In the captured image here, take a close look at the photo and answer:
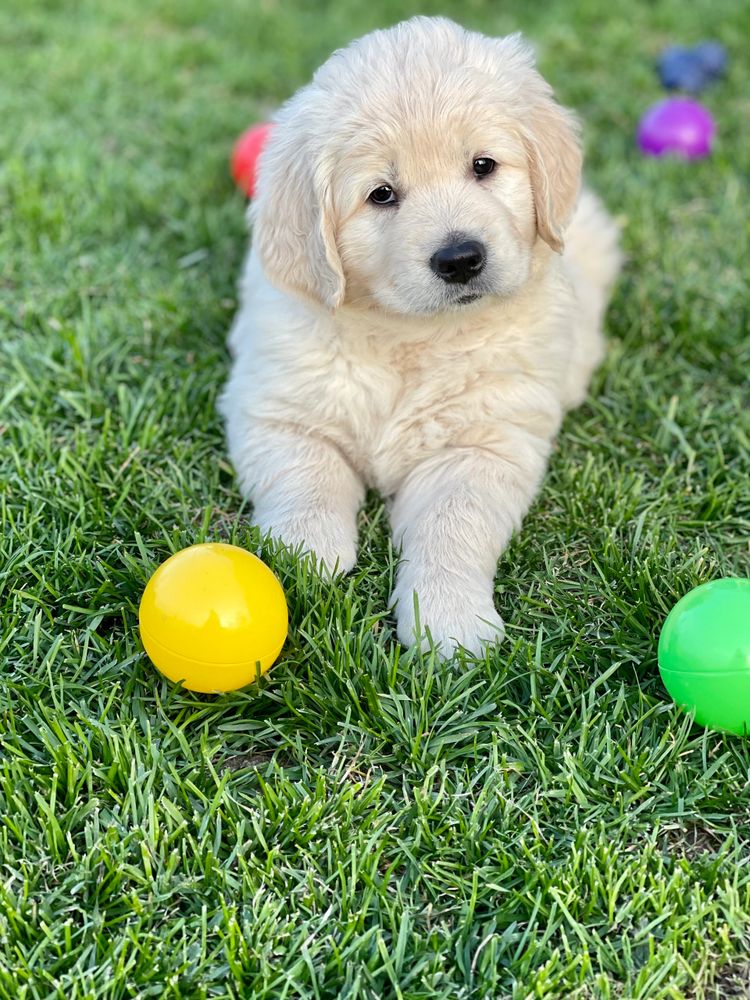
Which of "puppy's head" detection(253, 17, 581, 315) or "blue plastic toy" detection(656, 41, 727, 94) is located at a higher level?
"puppy's head" detection(253, 17, 581, 315)

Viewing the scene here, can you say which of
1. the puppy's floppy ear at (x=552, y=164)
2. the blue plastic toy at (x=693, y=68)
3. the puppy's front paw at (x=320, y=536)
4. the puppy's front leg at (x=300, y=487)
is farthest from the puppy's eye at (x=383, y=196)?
the blue plastic toy at (x=693, y=68)

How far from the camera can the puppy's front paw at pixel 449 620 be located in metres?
2.45

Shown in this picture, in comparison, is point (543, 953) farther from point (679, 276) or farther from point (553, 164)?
point (679, 276)

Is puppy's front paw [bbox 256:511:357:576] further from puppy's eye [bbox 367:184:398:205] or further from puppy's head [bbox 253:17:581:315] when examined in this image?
puppy's eye [bbox 367:184:398:205]

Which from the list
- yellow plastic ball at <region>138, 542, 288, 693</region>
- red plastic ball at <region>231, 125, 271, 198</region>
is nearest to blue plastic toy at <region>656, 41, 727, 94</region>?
red plastic ball at <region>231, 125, 271, 198</region>

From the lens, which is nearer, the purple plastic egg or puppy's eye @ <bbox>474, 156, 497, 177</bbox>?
puppy's eye @ <bbox>474, 156, 497, 177</bbox>

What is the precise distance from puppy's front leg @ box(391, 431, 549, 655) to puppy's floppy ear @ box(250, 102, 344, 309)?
0.55 m

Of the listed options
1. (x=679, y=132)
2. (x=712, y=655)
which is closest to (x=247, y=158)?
(x=679, y=132)

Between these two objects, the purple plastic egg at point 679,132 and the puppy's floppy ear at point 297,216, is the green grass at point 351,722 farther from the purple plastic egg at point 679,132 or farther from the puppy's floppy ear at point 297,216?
the purple plastic egg at point 679,132

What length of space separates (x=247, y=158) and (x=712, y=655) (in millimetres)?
3162

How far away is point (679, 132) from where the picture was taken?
479cm

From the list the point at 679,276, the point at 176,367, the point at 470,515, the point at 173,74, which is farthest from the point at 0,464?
the point at 173,74

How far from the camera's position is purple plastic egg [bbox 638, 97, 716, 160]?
15.8 ft

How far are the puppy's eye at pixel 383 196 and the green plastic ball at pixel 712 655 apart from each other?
3.92ft
